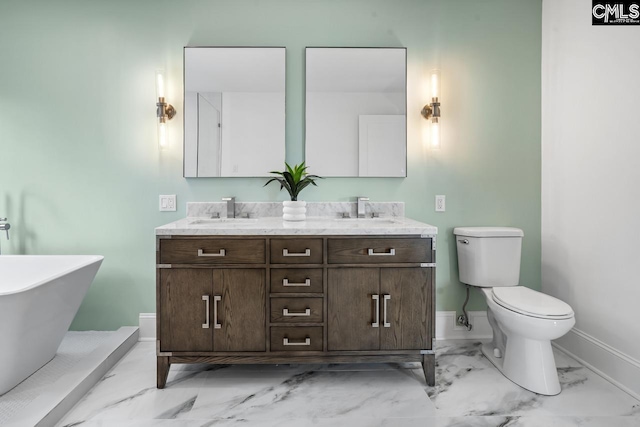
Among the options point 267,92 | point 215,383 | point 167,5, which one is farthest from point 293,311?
point 167,5

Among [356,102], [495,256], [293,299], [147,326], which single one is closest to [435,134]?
[356,102]

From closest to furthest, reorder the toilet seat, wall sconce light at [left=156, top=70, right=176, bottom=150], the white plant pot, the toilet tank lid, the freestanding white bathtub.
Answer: the freestanding white bathtub < the toilet seat < the white plant pot < the toilet tank lid < wall sconce light at [left=156, top=70, right=176, bottom=150]

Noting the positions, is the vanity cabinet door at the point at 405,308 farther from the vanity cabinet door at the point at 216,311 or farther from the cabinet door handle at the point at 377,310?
the vanity cabinet door at the point at 216,311

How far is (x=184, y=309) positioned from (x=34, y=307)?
0.66 m

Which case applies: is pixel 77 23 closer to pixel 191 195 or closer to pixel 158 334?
pixel 191 195

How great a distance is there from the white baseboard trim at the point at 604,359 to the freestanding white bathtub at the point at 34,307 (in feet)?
9.58

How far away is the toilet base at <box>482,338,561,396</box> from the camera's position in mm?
1768

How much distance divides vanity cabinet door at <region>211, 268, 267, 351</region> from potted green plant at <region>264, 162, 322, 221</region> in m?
0.45

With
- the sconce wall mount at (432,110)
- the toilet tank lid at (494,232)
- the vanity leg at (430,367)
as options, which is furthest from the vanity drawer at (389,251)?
the sconce wall mount at (432,110)

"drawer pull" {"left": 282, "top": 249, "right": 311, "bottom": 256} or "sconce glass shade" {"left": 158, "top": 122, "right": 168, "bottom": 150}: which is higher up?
"sconce glass shade" {"left": 158, "top": 122, "right": 168, "bottom": 150}

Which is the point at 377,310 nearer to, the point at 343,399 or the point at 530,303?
the point at 343,399

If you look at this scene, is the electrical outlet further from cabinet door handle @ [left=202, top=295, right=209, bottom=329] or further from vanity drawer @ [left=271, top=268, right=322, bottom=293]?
vanity drawer @ [left=271, top=268, right=322, bottom=293]

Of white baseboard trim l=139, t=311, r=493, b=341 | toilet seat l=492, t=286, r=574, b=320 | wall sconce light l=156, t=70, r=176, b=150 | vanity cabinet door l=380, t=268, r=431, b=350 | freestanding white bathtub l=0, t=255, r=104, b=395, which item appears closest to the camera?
freestanding white bathtub l=0, t=255, r=104, b=395

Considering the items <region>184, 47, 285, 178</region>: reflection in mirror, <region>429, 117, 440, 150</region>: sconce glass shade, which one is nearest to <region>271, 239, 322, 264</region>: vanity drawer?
<region>184, 47, 285, 178</region>: reflection in mirror
